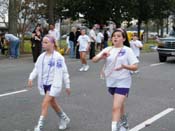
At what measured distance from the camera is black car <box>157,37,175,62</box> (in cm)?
2177

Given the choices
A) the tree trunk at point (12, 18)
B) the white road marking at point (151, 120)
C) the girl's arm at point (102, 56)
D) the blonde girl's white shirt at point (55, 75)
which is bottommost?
the white road marking at point (151, 120)

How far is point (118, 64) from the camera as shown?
6480mm

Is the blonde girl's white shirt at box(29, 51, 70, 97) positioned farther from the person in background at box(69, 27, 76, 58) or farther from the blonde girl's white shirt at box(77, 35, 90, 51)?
→ the person in background at box(69, 27, 76, 58)

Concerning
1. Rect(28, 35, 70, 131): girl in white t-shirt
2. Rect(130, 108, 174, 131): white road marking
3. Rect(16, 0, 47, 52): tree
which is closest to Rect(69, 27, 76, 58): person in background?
Rect(16, 0, 47, 52): tree

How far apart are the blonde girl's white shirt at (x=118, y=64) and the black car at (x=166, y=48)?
611 inches

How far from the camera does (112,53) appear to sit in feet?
21.4

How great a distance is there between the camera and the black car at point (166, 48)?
857 inches

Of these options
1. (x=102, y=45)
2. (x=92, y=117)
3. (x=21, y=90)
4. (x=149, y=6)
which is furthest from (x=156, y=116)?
(x=149, y=6)

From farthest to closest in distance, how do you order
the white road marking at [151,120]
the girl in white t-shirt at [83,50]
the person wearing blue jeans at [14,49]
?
the person wearing blue jeans at [14,49] → the girl in white t-shirt at [83,50] → the white road marking at [151,120]

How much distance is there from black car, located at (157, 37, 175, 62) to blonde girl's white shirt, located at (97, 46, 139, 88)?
15.5 m

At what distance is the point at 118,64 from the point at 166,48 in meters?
15.9

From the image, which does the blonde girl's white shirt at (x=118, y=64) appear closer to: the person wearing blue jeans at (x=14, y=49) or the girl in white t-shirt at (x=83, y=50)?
the girl in white t-shirt at (x=83, y=50)

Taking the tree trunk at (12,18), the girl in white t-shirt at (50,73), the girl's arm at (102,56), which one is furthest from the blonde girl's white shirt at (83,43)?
the girl's arm at (102,56)

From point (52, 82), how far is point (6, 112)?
87.4 inches
